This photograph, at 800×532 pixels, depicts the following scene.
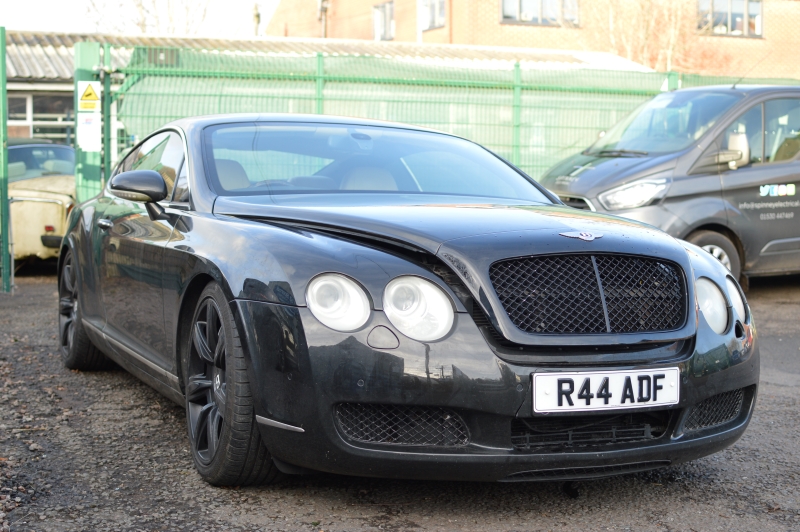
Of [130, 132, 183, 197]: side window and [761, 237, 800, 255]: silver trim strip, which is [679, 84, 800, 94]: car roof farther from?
[130, 132, 183, 197]: side window

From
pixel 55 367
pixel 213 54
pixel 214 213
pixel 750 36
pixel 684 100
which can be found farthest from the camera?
pixel 750 36

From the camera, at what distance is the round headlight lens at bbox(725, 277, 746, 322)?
3609mm

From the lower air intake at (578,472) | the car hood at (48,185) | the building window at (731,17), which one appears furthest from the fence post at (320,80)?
the building window at (731,17)

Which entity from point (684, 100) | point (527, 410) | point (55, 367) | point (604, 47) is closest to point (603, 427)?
point (527, 410)

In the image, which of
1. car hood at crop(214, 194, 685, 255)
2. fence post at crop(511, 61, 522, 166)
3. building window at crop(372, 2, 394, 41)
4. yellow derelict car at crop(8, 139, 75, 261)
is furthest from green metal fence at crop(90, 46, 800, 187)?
building window at crop(372, 2, 394, 41)

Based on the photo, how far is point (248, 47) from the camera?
1995cm

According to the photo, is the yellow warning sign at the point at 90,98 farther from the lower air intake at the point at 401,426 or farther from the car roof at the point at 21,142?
the lower air intake at the point at 401,426

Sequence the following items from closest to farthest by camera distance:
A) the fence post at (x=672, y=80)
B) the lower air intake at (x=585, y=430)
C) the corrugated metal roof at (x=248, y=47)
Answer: the lower air intake at (x=585, y=430)
the fence post at (x=672, y=80)
the corrugated metal roof at (x=248, y=47)

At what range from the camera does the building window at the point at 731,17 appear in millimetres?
33656

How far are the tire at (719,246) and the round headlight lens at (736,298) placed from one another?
15.3 feet

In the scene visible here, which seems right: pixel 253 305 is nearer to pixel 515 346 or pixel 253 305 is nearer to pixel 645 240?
pixel 515 346

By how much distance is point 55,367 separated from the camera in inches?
228

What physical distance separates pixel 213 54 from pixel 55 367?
6.75 meters

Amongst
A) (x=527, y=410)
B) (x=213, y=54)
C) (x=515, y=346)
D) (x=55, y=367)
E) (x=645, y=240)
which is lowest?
(x=55, y=367)
